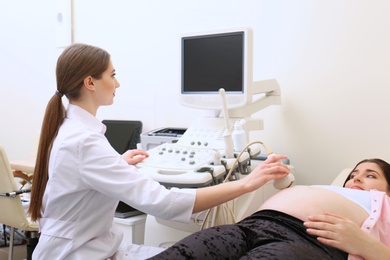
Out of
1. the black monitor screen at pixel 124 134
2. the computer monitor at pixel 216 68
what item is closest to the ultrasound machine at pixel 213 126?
the computer monitor at pixel 216 68

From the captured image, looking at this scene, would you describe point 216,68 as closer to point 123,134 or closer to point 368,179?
point 368,179

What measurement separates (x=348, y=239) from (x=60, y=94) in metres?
0.95

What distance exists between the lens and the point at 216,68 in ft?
6.63

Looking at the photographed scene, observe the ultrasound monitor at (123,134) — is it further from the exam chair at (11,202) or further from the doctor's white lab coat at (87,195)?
the doctor's white lab coat at (87,195)

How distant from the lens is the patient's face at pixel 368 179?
164cm

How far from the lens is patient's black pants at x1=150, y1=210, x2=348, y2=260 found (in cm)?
114

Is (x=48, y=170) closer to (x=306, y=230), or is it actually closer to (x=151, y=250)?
(x=151, y=250)

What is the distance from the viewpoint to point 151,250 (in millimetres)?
1424

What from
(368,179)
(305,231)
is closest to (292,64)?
(368,179)

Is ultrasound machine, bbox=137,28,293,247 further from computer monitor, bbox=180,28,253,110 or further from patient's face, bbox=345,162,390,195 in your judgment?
patient's face, bbox=345,162,390,195

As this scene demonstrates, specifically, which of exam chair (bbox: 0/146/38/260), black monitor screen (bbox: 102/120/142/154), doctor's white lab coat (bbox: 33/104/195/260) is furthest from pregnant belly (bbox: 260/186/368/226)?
black monitor screen (bbox: 102/120/142/154)

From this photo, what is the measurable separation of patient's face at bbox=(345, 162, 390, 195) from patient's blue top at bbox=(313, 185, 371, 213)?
112 mm

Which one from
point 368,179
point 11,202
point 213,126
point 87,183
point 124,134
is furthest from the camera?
point 124,134

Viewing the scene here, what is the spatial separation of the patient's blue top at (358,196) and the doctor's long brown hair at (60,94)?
3.10 ft
